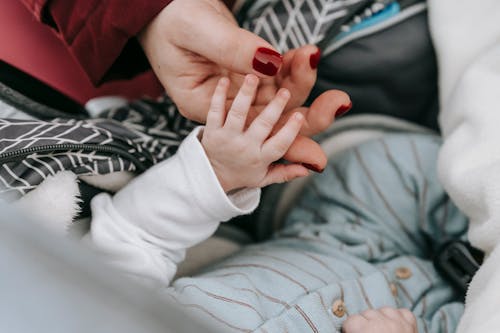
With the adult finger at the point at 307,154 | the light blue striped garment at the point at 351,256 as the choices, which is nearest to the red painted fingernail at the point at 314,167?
the adult finger at the point at 307,154

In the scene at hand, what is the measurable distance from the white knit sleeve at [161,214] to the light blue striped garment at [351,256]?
4 cm

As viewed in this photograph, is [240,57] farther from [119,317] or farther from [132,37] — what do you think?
[119,317]

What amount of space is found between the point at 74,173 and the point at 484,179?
1.27 ft

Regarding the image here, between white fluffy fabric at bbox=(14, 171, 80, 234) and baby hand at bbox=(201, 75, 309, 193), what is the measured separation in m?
0.13

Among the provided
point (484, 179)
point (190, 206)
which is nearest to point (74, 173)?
point (190, 206)

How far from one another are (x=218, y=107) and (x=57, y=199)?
170 mm

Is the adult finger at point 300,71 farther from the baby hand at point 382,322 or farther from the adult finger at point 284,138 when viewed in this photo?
the baby hand at point 382,322

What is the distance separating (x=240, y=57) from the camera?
1.55ft

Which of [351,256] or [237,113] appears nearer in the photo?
[237,113]

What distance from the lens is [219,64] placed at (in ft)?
1.62

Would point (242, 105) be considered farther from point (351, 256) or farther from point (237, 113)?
point (351, 256)

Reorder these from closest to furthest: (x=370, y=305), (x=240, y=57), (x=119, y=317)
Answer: (x=119, y=317)
(x=240, y=57)
(x=370, y=305)

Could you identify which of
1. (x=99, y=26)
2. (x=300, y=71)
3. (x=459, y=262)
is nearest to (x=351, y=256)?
(x=459, y=262)

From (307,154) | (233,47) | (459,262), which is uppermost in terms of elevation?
(233,47)
